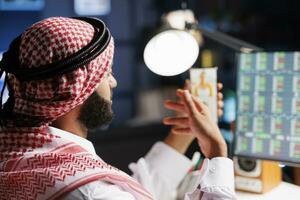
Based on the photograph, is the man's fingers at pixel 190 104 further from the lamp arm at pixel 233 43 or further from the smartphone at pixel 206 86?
the lamp arm at pixel 233 43

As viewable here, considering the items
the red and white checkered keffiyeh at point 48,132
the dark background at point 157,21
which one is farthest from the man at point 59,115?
the dark background at point 157,21

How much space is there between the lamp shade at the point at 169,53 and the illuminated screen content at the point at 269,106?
19 cm

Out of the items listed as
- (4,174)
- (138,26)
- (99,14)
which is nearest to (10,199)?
(4,174)

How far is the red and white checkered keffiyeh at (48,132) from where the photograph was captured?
1005mm

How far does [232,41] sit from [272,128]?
315mm

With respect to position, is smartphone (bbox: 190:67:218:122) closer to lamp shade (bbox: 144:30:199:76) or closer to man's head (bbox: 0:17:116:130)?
lamp shade (bbox: 144:30:199:76)

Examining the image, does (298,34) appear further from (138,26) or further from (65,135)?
(65,135)

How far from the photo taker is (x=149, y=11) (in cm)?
473

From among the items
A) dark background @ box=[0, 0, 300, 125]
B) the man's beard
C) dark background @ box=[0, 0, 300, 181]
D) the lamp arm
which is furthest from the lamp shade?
dark background @ box=[0, 0, 300, 125]

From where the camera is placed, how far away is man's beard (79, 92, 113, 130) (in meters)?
1.16

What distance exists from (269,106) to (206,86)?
204mm

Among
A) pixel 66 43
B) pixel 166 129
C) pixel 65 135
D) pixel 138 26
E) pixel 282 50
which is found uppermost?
pixel 66 43

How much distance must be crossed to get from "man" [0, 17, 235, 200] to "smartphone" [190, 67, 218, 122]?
34cm

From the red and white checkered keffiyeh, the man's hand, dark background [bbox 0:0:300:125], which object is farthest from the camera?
dark background [bbox 0:0:300:125]
